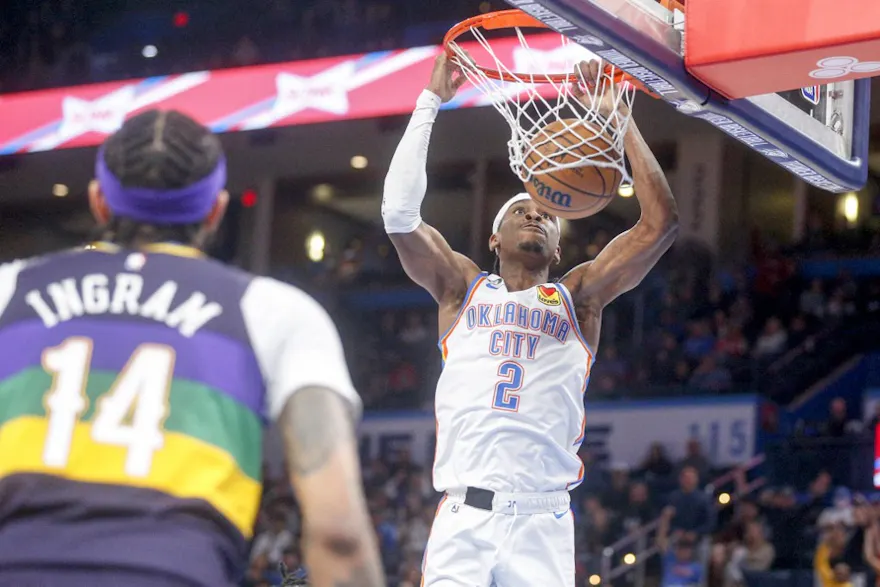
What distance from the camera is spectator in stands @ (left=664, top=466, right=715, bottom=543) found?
12.7 meters

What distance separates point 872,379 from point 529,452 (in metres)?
11.5

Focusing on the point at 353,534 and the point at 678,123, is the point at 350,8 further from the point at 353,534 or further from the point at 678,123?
the point at 353,534

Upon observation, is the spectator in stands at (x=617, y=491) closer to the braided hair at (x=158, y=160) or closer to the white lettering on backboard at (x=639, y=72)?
the white lettering on backboard at (x=639, y=72)

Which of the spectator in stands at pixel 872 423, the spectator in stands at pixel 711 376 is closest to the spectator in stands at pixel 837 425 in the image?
the spectator in stands at pixel 872 423

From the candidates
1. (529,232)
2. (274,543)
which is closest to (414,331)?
(274,543)

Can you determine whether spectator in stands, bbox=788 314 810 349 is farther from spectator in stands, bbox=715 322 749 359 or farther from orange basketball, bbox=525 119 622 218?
orange basketball, bbox=525 119 622 218

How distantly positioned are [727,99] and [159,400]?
346cm

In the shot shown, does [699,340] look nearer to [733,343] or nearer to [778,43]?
[733,343]

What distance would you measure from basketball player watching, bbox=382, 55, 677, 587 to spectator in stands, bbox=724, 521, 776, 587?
22.2 ft

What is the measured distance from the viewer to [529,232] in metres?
5.63

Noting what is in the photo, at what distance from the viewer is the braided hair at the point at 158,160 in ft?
8.47

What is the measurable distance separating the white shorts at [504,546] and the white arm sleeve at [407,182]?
3.83 feet

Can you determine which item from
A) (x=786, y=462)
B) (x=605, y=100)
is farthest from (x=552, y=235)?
(x=786, y=462)

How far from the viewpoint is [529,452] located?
16.9 ft
